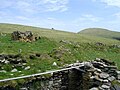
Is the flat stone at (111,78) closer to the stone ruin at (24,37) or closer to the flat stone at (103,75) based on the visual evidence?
the flat stone at (103,75)

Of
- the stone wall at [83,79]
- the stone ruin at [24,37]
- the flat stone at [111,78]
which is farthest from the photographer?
the stone ruin at [24,37]

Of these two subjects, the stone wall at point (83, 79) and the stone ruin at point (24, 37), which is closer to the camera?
the stone wall at point (83, 79)

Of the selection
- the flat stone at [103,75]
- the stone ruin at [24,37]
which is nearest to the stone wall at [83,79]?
the flat stone at [103,75]

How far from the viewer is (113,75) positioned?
19359 millimetres

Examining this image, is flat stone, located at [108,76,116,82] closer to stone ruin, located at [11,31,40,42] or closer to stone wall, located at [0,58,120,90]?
stone wall, located at [0,58,120,90]

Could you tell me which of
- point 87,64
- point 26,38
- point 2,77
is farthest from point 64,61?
point 26,38

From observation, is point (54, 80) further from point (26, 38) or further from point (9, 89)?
point (26, 38)

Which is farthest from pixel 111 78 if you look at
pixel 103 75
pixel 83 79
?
pixel 83 79

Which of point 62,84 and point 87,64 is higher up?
point 87,64

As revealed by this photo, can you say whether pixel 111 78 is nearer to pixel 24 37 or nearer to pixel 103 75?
pixel 103 75

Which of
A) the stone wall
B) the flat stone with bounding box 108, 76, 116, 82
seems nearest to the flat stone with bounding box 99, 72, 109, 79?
the stone wall

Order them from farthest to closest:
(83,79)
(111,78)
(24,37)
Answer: (24,37) → (83,79) → (111,78)

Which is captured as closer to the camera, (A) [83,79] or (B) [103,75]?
(B) [103,75]

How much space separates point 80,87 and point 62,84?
125 cm
